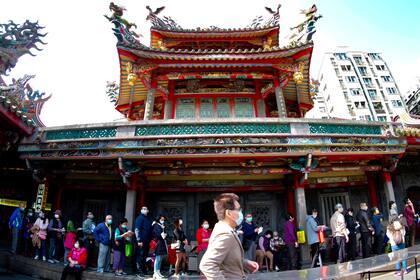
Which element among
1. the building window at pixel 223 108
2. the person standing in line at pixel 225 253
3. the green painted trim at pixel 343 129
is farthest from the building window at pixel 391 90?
the person standing in line at pixel 225 253

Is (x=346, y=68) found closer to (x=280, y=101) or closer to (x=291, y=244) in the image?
(x=280, y=101)

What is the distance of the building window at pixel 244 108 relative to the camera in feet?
43.0

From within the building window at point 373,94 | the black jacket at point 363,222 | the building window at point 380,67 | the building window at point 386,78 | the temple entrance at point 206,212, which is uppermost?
the building window at point 380,67

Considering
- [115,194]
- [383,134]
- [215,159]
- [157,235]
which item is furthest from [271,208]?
[115,194]

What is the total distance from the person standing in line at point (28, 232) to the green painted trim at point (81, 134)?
2554 mm

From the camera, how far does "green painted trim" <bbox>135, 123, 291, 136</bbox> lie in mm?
8688

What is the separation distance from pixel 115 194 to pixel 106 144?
365 cm

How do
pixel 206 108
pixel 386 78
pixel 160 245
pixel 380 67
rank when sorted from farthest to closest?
1. pixel 380 67
2. pixel 386 78
3. pixel 206 108
4. pixel 160 245

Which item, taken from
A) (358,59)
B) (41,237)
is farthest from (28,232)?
(358,59)

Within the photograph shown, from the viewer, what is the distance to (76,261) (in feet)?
23.3

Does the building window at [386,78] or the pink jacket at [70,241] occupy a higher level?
the building window at [386,78]

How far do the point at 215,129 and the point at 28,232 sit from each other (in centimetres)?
662

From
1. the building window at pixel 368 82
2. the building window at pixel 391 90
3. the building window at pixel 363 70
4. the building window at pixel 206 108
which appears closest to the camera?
the building window at pixel 206 108

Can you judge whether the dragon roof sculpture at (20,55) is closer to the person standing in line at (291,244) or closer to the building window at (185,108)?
the building window at (185,108)
